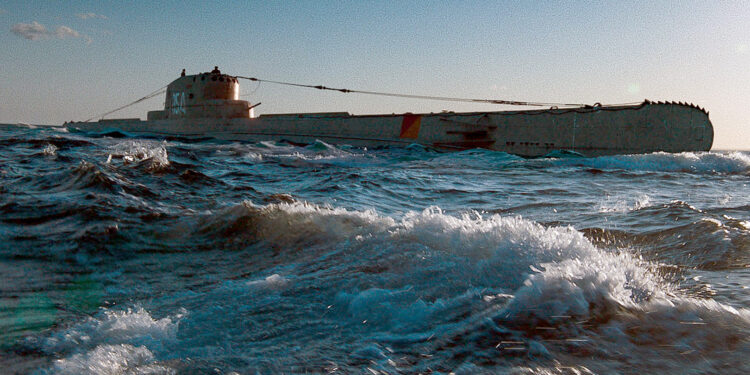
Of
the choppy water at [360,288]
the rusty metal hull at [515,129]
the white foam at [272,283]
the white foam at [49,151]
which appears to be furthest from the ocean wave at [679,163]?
the white foam at [49,151]

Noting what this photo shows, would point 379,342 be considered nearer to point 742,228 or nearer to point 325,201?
point 742,228

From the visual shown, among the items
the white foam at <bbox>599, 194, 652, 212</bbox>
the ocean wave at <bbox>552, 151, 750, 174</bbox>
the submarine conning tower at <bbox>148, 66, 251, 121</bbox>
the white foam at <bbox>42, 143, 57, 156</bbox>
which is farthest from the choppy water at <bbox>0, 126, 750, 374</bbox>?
the submarine conning tower at <bbox>148, 66, 251, 121</bbox>

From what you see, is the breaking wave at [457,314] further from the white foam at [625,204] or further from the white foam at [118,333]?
the white foam at [625,204]

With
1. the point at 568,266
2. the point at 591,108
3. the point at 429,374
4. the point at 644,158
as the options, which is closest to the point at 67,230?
the point at 429,374

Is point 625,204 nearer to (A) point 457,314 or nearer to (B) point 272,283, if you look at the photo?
(A) point 457,314

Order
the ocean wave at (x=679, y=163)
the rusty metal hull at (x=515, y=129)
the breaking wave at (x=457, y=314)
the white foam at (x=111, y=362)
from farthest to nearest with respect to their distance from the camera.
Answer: the rusty metal hull at (x=515, y=129) → the ocean wave at (x=679, y=163) → the breaking wave at (x=457, y=314) → the white foam at (x=111, y=362)

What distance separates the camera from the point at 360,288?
3.54 meters

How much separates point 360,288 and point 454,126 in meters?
23.0

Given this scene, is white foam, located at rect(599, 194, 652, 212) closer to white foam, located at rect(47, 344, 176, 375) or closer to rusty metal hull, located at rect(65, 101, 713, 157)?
white foam, located at rect(47, 344, 176, 375)

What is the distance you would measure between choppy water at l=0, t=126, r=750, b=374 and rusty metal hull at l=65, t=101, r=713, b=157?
16.1 m

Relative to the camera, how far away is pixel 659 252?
4.77 m

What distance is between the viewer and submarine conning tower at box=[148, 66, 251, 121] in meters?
33.8

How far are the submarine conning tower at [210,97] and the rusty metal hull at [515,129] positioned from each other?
92 centimetres

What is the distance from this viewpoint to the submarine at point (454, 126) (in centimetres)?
2194
